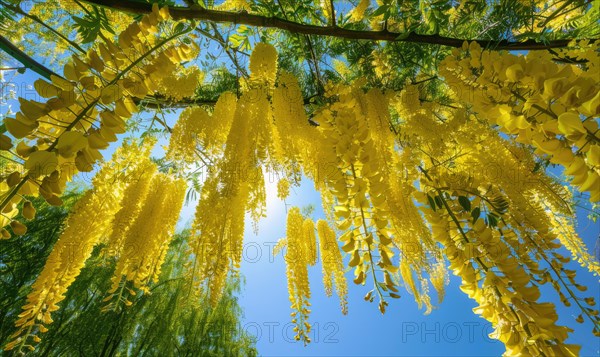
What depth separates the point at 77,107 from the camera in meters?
0.78

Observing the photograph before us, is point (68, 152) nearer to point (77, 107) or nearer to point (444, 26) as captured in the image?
point (77, 107)

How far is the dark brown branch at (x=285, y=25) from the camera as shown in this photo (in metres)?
1.21

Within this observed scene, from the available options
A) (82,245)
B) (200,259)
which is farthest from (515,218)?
(82,245)

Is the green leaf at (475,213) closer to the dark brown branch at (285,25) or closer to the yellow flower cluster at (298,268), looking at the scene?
the dark brown branch at (285,25)

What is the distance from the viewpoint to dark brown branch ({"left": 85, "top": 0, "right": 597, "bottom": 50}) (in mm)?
1215

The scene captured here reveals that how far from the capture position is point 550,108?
64 cm

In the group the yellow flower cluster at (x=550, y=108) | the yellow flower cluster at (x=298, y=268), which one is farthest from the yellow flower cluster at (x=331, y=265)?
the yellow flower cluster at (x=550, y=108)

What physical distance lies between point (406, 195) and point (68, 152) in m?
1.23

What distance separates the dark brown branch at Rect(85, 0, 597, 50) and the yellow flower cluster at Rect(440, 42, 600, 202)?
46 cm

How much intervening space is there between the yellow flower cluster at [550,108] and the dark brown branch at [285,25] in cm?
46

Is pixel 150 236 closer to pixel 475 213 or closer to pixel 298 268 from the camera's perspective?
pixel 298 268

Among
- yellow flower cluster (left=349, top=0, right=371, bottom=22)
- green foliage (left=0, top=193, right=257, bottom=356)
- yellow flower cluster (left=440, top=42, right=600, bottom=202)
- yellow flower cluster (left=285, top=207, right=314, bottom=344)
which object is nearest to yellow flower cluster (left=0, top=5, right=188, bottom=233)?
yellow flower cluster (left=440, top=42, right=600, bottom=202)

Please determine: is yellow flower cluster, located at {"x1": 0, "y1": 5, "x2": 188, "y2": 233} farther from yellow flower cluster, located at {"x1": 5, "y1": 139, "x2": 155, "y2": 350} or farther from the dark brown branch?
yellow flower cluster, located at {"x1": 5, "y1": 139, "x2": 155, "y2": 350}

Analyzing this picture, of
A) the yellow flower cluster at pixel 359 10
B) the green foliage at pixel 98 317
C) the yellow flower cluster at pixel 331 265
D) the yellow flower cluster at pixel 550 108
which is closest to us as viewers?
the yellow flower cluster at pixel 550 108
